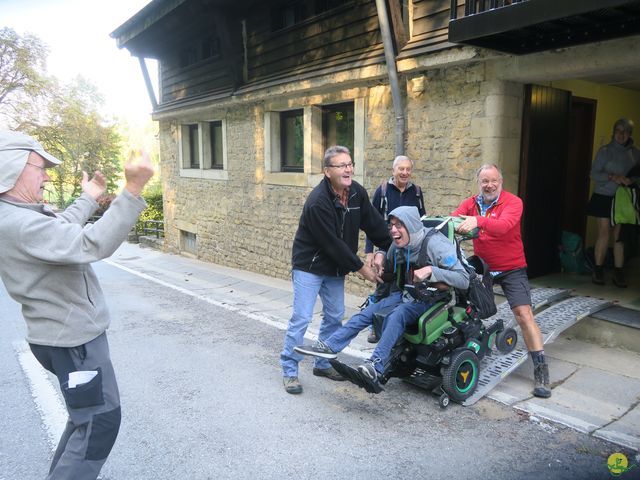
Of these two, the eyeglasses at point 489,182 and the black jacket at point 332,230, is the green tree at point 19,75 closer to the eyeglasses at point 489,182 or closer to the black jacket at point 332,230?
the black jacket at point 332,230

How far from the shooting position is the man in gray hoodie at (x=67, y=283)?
7.26ft

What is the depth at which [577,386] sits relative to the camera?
14.4 feet

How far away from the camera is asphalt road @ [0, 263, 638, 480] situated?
3.22 meters

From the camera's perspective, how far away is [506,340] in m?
4.60

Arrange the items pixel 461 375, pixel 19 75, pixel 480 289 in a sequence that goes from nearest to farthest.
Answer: pixel 461 375 → pixel 480 289 → pixel 19 75

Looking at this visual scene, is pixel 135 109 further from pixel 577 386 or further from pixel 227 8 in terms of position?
pixel 577 386

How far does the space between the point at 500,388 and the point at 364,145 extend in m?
4.72

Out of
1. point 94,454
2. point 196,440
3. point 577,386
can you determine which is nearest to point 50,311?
point 94,454

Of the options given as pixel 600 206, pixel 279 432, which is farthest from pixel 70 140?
pixel 279 432

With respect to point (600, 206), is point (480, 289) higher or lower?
lower

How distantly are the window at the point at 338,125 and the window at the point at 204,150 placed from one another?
145 inches

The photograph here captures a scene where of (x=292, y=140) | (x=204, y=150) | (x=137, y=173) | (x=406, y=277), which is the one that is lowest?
(x=406, y=277)

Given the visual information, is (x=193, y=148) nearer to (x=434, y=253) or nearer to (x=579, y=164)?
(x=579, y=164)

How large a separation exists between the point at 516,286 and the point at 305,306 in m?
1.84
